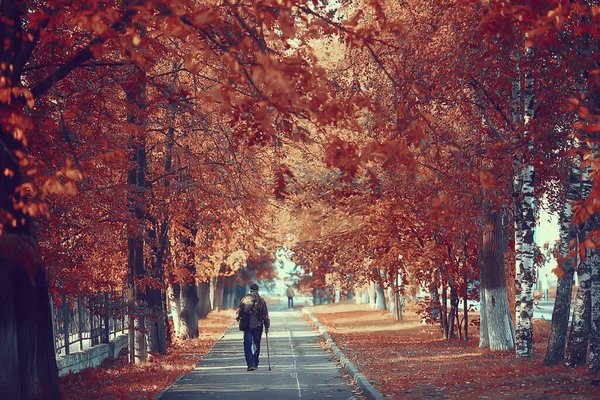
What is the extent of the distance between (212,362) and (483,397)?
1207 centimetres

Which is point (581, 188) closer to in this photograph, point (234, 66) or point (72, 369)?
point (234, 66)

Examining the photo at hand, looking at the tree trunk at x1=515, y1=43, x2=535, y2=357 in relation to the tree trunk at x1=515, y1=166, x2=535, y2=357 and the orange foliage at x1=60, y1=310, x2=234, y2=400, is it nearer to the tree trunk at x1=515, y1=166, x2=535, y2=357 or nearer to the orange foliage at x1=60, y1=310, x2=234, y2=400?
the tree trunk at x1=515, y1=166, x2=535, y2=357

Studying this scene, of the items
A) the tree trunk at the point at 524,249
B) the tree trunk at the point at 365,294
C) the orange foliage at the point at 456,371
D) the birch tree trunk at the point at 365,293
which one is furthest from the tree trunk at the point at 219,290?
the tree trunk at the point at 524,249

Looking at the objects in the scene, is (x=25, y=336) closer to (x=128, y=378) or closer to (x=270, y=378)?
(x=128, y=378)

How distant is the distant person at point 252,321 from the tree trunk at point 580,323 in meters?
7.41

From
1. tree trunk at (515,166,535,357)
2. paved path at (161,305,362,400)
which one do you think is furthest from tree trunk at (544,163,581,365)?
paved path at (161,305,362,400)

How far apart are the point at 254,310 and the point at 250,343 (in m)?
0.75

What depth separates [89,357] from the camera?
23.7 m

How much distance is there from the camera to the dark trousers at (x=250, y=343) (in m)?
22.6

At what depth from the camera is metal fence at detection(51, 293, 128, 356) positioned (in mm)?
19150

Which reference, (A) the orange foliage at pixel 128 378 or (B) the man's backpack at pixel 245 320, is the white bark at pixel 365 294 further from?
(B) the man's backpack at pixel 245 320

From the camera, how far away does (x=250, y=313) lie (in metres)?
22.8

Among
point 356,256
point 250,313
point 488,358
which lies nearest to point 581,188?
point 488,358

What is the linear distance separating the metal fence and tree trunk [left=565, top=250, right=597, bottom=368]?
27.2 ft
